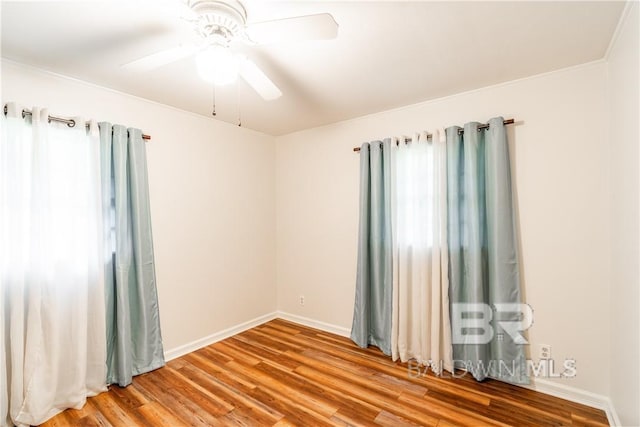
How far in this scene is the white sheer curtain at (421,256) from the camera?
104 inches

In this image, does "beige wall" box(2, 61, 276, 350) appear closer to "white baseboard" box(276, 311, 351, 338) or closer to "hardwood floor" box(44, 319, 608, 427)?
"white baseboard" box(276, 311, 351, 338)

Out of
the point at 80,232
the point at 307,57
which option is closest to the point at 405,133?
the point at 307,57

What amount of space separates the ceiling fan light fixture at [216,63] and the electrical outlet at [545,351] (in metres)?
2.92

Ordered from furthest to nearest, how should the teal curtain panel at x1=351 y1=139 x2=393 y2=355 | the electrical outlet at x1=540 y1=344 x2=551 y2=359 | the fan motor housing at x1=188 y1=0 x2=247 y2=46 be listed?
the teal curtain panel at x1=351 y1=139 x2=393 y2=355 → the electrical outlet at x1=540 y1=344 x2=551 y2=359 → the fan motor housing at x1=188 y1=0 x2=247 y2=46

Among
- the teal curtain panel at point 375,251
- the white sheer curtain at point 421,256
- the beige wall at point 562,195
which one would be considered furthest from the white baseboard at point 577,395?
the teal curtain panel at point 375,251

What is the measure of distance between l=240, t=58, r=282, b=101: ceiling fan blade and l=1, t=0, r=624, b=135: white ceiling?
291 mm

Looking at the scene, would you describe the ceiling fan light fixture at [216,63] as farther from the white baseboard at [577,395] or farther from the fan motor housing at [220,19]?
the white baseboard at [577,395]

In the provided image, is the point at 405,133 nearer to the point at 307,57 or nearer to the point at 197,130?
the point at 307,57

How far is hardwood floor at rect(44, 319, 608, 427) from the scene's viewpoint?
2018 millimetres

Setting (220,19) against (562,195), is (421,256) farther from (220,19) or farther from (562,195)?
(220,19)

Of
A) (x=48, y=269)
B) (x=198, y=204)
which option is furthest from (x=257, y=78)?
(x=48, y=269)

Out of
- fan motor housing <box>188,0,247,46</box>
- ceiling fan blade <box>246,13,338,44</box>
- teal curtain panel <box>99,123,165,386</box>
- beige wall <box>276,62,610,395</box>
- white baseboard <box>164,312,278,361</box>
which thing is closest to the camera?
ceiling fan blade <box>246,13,338,44</box>

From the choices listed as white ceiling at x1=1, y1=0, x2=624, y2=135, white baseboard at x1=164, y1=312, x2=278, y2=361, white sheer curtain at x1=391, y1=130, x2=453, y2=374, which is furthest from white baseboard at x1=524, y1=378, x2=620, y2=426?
white baseboard at x1=164, y1=312, x2=278, y2=361

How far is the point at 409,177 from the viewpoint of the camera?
9.48ft
